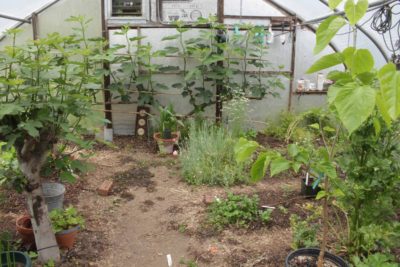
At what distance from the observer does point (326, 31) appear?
1.20 m

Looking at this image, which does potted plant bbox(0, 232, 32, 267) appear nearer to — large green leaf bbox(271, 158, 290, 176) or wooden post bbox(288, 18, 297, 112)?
large green leaf bbox(271, 158, 290, 176)

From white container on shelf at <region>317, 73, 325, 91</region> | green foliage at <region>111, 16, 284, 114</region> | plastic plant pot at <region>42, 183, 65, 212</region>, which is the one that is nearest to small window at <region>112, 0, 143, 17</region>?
green foliage at <region>111, 16, 284, 114</region>

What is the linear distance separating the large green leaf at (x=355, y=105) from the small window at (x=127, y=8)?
15.6ft

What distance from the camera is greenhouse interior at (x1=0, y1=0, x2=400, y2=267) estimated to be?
6.41ft

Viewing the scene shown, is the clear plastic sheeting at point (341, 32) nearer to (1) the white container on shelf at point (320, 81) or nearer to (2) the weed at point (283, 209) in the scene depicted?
(1) the white container on shelf at point (320, 81)

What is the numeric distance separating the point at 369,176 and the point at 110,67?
4217mm

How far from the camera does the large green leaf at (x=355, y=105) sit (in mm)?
955

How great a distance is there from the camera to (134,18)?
5312mm

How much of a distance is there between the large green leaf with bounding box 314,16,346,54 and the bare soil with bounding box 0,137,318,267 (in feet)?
5.78

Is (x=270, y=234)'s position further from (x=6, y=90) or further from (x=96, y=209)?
(x=6, y=90)

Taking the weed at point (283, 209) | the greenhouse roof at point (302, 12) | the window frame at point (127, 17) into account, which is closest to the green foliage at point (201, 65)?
the window frame at point (127, 17)

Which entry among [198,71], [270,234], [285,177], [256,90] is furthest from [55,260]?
[256,90]

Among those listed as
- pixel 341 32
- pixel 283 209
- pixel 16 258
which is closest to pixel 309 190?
pixel 283 209

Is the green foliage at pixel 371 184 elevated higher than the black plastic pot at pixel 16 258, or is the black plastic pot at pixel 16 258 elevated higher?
the green foliage at pixel 371 184
